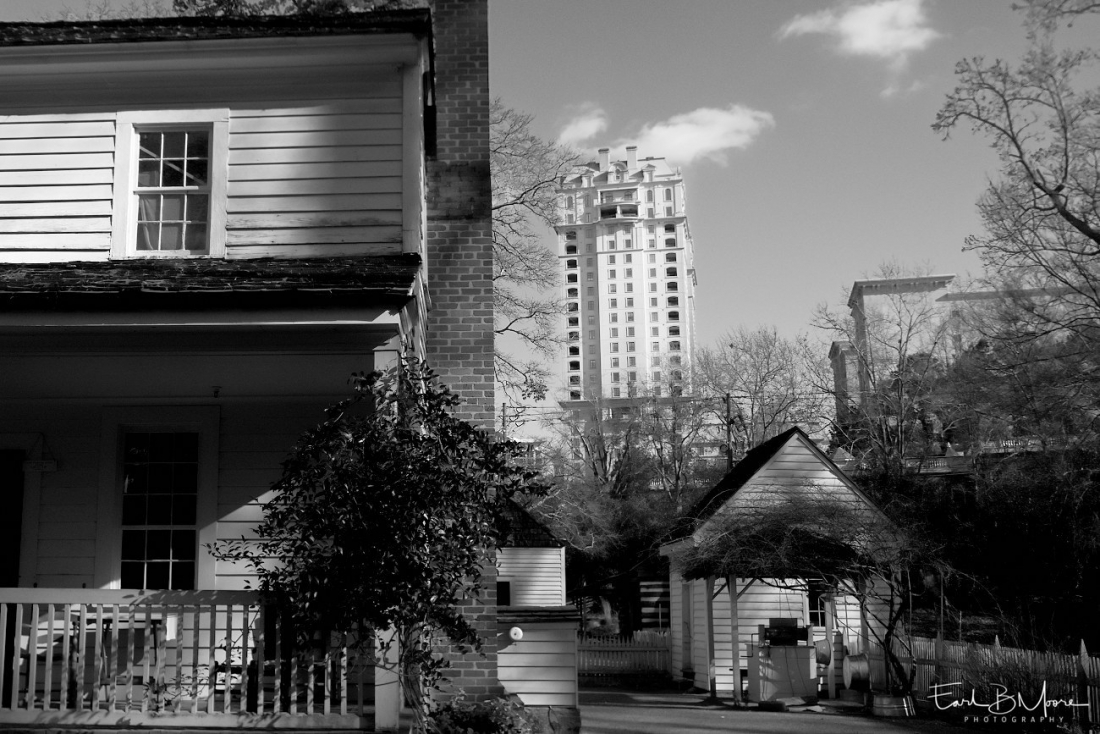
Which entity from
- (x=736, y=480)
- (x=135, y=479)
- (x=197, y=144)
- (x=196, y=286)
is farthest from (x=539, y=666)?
(x=736, y=480)

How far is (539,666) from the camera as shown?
429 inches

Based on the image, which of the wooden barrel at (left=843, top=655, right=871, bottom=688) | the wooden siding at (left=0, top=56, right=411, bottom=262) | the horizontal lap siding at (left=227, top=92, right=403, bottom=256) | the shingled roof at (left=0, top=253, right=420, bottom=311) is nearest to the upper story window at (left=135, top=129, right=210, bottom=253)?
the wooden siding at (left=0, top=56, right=411, bottom=262)

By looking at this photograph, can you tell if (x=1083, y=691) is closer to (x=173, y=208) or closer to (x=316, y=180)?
(x=316, y=180)

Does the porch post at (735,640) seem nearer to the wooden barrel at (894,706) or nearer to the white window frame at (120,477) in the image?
the wooden barrel at (894,706)

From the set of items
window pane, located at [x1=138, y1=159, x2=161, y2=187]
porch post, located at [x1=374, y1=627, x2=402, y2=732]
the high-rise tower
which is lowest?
porch post, located at [x1=374, y1=627, x2=402, y2=732]

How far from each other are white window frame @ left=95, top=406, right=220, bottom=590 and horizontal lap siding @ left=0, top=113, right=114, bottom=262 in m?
1.67

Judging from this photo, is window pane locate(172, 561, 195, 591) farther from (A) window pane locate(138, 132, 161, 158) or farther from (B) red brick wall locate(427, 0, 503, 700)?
(A) window pane locate(138, 132, 161, 158)

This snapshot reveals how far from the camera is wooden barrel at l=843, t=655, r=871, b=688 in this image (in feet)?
60.3

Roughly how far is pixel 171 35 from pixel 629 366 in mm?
134763

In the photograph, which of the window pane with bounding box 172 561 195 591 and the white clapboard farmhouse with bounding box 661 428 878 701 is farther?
the white clapboard farmhouse with bounding box 661 428 878 701

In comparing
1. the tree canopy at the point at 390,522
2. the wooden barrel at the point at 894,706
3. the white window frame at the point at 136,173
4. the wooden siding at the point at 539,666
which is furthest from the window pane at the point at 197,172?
the wooden barrel at the point at 894,706

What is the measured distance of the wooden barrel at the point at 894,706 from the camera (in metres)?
15.9

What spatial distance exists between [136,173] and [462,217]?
314 cm

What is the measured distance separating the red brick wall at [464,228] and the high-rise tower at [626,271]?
12753cm
